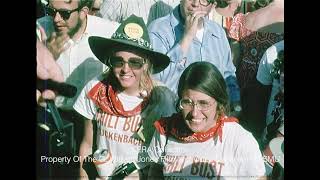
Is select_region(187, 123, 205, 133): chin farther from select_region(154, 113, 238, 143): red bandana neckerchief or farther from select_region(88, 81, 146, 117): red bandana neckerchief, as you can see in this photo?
select_region(88, 81, 146, 117): red bandana neckerchief

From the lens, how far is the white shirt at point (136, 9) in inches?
157

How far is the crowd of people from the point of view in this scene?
3980mm

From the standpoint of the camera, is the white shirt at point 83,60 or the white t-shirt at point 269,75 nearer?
the white shirt at point 83,60

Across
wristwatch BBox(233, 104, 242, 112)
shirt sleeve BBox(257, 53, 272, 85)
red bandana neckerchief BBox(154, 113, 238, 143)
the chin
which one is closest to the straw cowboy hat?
red bandana neckerchief BBox(154, 113, 238, 143)

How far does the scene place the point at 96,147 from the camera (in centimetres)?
402

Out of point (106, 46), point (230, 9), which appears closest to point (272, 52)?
point (230, 9)

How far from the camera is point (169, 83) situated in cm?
405

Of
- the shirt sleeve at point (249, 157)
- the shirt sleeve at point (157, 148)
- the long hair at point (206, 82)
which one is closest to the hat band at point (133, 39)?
the long hair at point (206, 82)

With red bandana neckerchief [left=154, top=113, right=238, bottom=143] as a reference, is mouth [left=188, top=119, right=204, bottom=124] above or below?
above

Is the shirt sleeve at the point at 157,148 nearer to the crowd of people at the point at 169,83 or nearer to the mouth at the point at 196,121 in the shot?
the crowd of people at the point at 169,83

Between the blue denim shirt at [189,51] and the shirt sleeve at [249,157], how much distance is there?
13.2 inches
